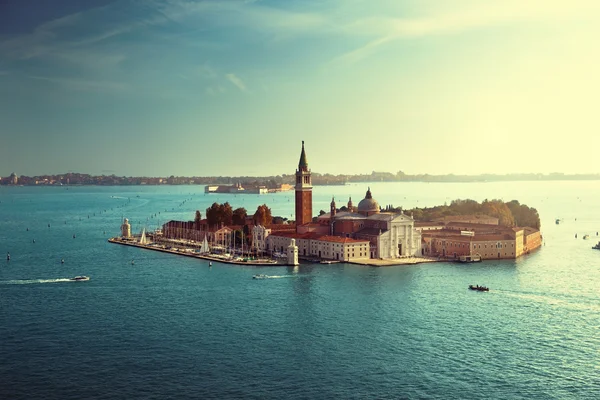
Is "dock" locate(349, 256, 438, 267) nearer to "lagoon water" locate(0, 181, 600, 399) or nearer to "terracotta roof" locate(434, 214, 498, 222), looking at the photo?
"lagoon water" locate(0, 181, 600, 399)

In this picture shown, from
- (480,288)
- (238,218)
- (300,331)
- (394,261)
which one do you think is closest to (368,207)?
(394,261)

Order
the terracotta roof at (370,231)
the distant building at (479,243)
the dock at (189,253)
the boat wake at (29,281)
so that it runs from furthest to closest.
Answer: the terracotta roof at (370,231) < the distant building at (479,243) < the dock at (189,253) < the boat wake at (29,281)

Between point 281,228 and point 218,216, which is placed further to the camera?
point 218,216

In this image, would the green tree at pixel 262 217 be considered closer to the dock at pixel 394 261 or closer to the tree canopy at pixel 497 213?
the dock at pixel 394 261

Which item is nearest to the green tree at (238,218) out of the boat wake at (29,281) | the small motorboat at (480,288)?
the boat wake at (29,281)

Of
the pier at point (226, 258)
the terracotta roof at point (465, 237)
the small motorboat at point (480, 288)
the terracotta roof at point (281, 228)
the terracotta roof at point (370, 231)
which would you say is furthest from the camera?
the terracotta roof at point (281, 228)

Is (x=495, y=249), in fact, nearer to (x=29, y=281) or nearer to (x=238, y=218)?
(x=238, y=218)
